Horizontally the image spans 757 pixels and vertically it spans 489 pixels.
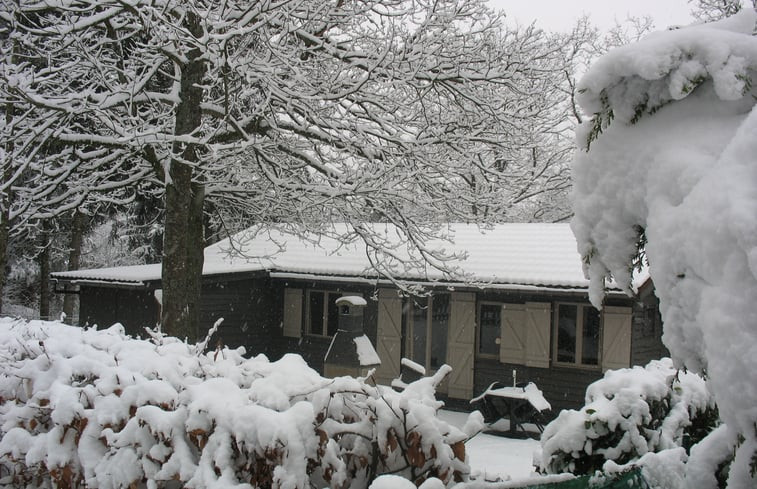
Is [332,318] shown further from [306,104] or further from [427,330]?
[306,104]

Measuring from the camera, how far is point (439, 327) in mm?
16953

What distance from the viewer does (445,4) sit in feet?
30.8

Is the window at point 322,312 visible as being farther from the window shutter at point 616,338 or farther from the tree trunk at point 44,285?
the tree trunk at point 44,285

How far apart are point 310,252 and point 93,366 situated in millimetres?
12616

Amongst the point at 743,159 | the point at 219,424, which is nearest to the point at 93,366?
the point at 219,424

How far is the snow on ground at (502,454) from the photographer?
848 centimetres

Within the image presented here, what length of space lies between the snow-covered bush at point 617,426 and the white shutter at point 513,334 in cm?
872

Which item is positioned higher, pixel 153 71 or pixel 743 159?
pixel 153 71

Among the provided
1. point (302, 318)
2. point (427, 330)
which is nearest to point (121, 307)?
point (302, 318)

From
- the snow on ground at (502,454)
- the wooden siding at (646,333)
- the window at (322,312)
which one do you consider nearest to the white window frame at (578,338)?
the wooden siding at (646,333)

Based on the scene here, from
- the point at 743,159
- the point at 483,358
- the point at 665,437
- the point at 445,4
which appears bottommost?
the point at 483,358

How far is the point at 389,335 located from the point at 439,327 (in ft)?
9.77

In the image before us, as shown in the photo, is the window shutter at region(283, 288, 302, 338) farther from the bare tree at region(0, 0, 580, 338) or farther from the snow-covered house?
the bare tree at region(0, 0, 580, 338)

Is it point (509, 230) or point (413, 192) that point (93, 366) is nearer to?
point (413, 192)
